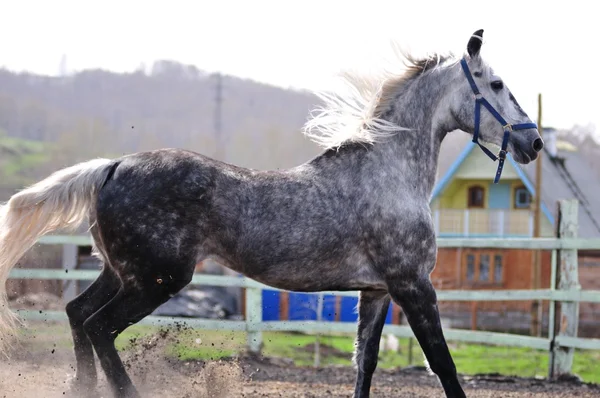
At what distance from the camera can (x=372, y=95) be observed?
5.61 m

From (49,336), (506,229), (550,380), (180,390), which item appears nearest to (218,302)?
(506,229)

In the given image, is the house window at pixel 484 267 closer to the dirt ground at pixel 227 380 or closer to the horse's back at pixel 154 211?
the dirt ground at pixel 227 380

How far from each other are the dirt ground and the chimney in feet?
67.3

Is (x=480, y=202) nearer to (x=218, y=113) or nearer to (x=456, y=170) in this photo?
(x=456, y=170)

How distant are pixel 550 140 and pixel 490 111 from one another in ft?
79.0

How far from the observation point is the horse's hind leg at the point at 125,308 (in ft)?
15.9

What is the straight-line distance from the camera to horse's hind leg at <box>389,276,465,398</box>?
16.8ft

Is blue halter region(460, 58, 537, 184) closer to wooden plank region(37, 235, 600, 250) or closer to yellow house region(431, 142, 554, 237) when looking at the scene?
wooden plank region(37, 235, 600, 250)

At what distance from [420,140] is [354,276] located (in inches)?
41.8

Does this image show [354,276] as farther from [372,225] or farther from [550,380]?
[550,380]

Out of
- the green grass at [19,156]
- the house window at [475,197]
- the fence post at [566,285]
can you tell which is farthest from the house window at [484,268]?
the green grass at [19,156]

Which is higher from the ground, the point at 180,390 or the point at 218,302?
the point at 180,390

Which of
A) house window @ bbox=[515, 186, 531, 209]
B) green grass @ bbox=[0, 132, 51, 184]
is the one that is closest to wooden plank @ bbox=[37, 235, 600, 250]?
house window @ bbox=[515, 186, 531, 209]

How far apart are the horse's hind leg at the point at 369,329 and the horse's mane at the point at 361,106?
1106 mm
